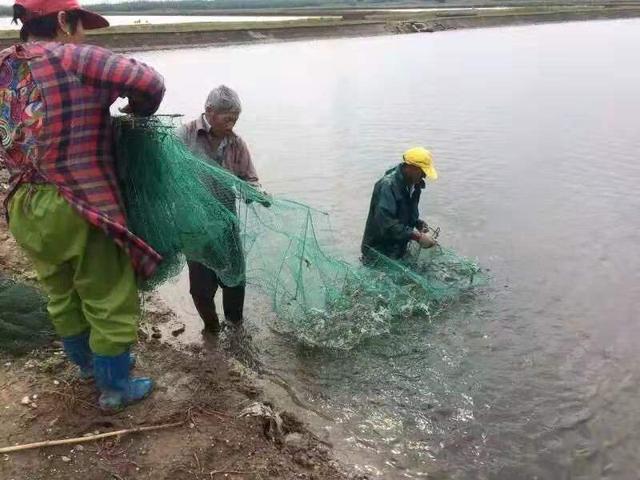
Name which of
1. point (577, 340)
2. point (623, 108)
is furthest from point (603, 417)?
point (623, 108)

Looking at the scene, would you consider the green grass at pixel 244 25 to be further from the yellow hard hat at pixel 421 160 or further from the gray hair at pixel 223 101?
the gray hair at pixel 223 101

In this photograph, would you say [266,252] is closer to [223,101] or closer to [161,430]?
[223,101]

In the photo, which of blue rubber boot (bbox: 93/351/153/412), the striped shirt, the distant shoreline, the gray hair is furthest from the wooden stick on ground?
the distant shoreline

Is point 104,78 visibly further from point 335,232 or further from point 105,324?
point 335,232

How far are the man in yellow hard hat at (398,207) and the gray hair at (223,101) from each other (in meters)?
1.77

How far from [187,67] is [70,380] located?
24.7 m

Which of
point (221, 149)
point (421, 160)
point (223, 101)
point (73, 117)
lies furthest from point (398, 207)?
point (73, 117)

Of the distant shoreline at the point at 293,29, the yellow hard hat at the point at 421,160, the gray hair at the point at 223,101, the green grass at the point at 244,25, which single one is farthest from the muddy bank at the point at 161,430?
the distant shoreline at the point at 293,29

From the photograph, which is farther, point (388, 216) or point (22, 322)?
point (388, 216)

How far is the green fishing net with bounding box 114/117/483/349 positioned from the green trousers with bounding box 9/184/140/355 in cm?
42

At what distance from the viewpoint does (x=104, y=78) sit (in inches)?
102

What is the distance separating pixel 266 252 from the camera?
4340mm

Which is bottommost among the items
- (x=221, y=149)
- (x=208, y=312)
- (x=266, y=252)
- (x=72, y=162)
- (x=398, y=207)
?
(x=208, y=312)

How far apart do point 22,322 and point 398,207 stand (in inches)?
124
